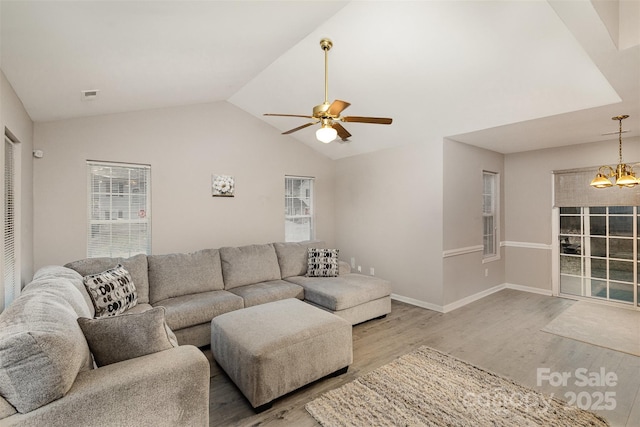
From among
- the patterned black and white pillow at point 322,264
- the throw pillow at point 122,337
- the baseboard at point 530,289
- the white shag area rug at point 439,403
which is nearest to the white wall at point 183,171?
the patterned black and white pillow at point 322,264

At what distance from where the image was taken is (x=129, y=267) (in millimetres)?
3266

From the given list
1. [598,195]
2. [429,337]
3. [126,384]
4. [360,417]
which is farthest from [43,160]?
[598,195]

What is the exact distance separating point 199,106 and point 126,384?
3.82 meters

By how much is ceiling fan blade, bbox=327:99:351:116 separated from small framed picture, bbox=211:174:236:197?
2629 millimetres

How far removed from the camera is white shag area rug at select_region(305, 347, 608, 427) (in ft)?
6.77

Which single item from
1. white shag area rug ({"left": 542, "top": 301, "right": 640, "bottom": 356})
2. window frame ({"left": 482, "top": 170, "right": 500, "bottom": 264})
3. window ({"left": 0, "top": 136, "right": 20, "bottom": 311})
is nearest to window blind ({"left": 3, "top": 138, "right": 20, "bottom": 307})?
window ({"left": 0, "top": 136, "right": 20, "bottom": 311})

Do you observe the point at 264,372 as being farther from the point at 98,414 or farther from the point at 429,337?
the point at 429,337

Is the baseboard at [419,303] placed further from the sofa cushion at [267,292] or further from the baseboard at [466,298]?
the sofa cushion at [267,292]

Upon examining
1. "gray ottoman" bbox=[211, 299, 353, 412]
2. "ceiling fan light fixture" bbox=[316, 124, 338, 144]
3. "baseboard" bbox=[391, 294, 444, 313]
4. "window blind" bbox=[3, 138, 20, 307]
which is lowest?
"baseboard" bbox=[391, 294, 444, 313]

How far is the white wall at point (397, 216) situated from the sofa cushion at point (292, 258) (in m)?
1.31

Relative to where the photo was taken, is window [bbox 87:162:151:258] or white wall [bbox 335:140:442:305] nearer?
window [bbox 87:162:151:258]

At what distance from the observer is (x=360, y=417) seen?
209 cm

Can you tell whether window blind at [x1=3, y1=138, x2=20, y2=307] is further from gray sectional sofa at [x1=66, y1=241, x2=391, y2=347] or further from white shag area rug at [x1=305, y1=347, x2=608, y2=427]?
white shag area rug at [x1=305, y1=347, x2=608, y2=427]

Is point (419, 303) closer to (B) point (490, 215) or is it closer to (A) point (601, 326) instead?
(A) point (601, 326)
